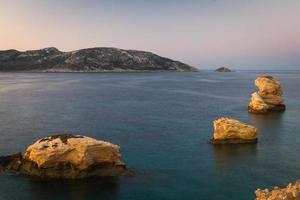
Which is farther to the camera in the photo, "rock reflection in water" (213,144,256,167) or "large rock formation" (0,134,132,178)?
"rock reflection in water" (213,144,256,167)

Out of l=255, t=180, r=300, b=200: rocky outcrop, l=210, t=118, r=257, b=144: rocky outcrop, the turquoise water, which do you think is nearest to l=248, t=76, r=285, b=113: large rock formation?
the turquoise water

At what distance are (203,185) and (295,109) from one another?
7081cm

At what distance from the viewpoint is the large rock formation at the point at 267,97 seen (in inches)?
3868

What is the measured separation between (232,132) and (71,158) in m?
28.2

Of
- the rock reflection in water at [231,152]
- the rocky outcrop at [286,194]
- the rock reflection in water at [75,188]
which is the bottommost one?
the rock reflection in water at [75,188]

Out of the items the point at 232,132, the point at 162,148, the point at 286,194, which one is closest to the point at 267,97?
the point at 232,132

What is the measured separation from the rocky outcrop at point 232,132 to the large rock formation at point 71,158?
21.5 meters

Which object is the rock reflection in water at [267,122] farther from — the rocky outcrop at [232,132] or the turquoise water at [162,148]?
the rocky outcrop at [232,132]

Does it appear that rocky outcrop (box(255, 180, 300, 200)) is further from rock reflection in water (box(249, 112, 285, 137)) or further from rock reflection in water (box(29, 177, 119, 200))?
rock reflection in water (box(249, 112, 285, 137))

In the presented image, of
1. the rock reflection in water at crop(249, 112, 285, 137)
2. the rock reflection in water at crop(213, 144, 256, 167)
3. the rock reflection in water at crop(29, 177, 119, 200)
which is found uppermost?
the rock reflection in water at crop(249, 112, 285, 137)

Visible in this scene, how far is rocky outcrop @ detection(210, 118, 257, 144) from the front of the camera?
213 ft

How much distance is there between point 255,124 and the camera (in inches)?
3327

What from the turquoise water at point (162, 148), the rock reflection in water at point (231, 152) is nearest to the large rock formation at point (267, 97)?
the turquoise water at point (162, 148)

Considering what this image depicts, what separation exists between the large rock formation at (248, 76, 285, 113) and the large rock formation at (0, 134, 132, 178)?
5758 cm
